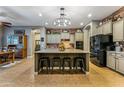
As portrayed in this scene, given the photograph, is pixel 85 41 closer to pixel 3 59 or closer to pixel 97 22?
pixel 97 22

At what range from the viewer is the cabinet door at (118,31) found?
7045 millimetres

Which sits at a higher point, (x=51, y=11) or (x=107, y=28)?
(x=51, y=11)

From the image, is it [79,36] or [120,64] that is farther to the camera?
[79,36]

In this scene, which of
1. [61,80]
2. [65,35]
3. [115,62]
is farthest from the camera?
[65,35]

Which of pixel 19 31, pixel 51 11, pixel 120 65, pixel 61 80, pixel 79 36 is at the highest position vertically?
pixel 51 11

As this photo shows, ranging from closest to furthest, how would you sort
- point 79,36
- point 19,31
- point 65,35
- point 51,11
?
point 51,11
point 19,31
point 79,36
point 65,35

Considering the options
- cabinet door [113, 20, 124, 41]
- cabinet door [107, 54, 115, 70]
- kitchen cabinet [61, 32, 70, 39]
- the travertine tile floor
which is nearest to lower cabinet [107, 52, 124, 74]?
cabinet door [107, 54, 115, 70]

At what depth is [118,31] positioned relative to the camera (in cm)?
754

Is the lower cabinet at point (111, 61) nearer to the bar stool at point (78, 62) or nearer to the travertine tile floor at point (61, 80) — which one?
the travertine tile floor at point (61, 80)

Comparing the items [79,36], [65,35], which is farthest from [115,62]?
[65,35]

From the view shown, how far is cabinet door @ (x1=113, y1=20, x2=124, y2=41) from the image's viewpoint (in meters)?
7.04

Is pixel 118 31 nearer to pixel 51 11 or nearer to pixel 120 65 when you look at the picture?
pixel 120 65
